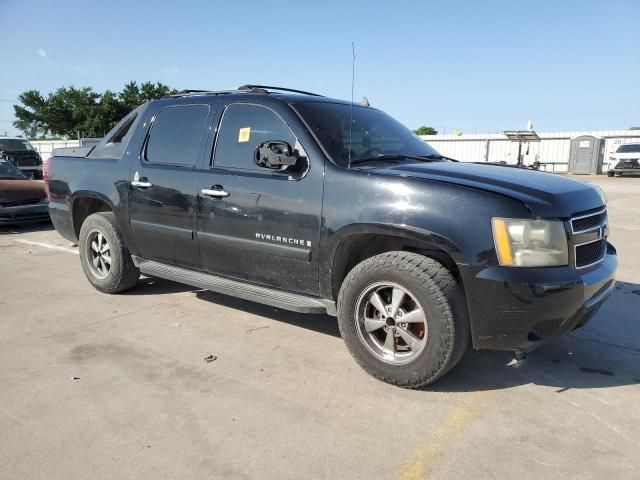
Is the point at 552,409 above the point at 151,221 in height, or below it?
below

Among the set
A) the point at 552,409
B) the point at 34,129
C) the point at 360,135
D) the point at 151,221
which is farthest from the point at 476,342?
the point at 34,129

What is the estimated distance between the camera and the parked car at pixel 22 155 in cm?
1691

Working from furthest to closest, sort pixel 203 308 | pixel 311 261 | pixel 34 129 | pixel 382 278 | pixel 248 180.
→ pixel 34 129
pixel 203 308
pixel 248 180
pixel 311 261
pixel 382 278

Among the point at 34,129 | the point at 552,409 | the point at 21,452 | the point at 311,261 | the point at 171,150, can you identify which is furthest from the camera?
the point at 34,129

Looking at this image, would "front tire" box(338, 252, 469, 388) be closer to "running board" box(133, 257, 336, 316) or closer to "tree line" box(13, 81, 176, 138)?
"running board" box(133, 257, 336, 316)

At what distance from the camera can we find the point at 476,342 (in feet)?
9.96

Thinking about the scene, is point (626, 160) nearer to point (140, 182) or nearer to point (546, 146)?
point (546, 146)

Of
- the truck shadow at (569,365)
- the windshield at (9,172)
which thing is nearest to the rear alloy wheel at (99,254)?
the truck shadow at (569,365)

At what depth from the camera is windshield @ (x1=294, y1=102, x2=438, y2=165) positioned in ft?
12.1

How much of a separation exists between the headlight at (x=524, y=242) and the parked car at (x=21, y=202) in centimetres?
924

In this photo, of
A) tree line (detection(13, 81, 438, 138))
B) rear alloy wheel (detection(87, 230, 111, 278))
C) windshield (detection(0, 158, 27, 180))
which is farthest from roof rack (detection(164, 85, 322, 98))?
tree line (detection(13, 81, 438, 138))

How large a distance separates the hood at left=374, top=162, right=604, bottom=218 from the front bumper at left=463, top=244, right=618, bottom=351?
36 cm

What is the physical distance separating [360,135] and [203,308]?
2.19 meters

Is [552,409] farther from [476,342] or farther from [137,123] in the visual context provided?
[137,123]
